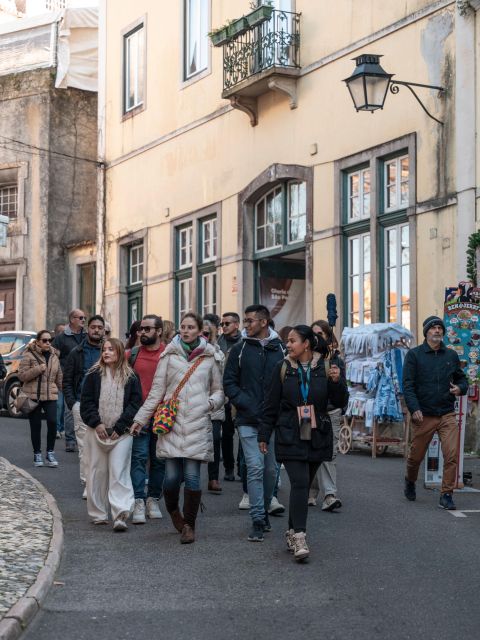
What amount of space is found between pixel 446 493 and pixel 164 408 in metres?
3.13

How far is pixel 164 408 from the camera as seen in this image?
31.5ft

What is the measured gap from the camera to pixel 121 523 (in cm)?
992

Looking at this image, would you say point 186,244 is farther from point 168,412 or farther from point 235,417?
point 168,412

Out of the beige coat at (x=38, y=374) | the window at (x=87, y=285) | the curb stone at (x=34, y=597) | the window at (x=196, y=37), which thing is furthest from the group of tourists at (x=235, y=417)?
the window at (x=87, y=285)

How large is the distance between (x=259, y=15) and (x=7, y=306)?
14.0 meters

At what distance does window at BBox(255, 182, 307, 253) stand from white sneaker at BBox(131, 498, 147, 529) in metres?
11.1

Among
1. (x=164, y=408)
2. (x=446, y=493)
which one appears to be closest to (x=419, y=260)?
(x=446, y=493)

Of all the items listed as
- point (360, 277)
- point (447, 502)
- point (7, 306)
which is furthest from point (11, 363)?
point (447, 502)

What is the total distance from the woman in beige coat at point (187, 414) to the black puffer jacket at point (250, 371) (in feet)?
0.45

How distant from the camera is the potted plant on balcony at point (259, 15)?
20562 mm

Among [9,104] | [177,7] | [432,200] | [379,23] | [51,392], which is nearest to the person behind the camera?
[51,392]

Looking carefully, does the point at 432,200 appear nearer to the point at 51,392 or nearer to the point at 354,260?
the point at 354,260

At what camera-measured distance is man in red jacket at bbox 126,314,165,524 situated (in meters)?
10.5

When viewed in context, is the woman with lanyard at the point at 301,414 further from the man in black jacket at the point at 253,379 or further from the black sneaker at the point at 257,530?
the man in black jacket at the point at 253,379
